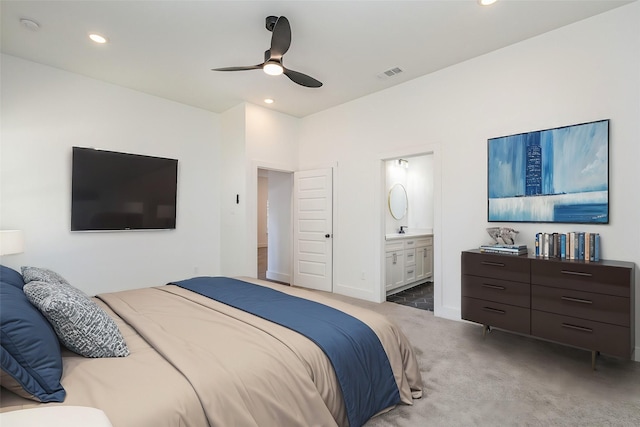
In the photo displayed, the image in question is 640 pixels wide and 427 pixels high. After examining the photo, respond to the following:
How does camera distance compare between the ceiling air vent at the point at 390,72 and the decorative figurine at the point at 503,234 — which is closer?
the decorative figurine at the point at 503,234

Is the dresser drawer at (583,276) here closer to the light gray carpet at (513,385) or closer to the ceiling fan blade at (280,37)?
the light gray carpet at (513,385)

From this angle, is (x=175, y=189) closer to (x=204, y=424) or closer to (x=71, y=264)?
(x=71, y=264)

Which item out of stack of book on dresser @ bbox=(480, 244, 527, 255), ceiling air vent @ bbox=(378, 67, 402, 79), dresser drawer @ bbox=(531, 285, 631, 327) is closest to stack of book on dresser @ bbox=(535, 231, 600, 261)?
stack of book on dresser @ bbox=(480, 244, 527, 255)

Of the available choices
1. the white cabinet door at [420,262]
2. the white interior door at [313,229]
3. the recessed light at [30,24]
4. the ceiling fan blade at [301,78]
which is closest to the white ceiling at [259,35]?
the recessed light at [30,24]

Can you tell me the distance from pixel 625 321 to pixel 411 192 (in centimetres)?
404

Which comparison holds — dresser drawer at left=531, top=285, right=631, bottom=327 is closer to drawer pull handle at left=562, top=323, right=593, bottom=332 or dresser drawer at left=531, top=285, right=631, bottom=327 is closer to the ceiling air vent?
drawer pull handle at left=562, top=323, right=593, bottom=332

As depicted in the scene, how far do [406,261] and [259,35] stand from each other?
376 cm

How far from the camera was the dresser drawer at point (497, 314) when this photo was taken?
2.66 metres

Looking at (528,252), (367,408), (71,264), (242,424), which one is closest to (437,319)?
(528,252)

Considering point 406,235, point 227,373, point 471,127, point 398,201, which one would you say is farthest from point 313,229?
point 227,373

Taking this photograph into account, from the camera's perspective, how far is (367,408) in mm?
1642

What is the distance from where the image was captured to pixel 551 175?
289 cm

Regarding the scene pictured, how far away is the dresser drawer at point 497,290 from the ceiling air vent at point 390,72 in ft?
8.21

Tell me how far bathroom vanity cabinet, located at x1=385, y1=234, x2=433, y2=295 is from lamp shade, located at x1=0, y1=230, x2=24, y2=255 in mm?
4135
